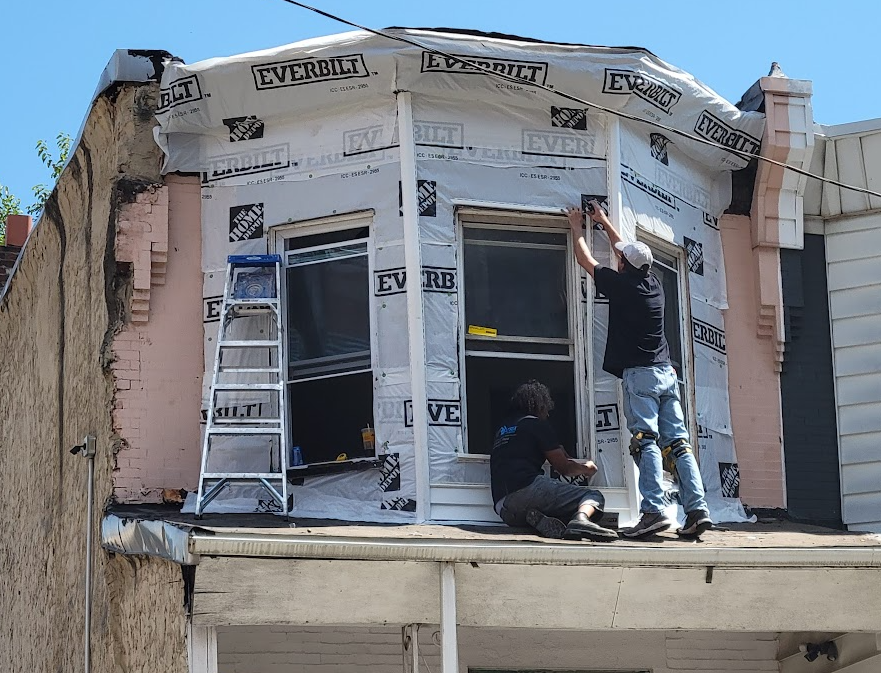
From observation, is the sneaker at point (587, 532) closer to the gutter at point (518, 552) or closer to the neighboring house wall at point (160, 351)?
the gutter at point (518, 552)

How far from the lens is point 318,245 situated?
34.6ft

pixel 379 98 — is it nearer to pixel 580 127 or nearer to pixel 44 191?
pixel 580 127

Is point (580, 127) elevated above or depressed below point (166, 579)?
above

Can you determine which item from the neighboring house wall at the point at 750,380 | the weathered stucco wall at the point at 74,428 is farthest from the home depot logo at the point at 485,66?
the neighboring house wall at the point at 750,380

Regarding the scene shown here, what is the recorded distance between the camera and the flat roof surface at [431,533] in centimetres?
865

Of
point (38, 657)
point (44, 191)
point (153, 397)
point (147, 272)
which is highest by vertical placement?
point (44, 191)

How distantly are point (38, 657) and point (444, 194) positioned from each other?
472 centimetres

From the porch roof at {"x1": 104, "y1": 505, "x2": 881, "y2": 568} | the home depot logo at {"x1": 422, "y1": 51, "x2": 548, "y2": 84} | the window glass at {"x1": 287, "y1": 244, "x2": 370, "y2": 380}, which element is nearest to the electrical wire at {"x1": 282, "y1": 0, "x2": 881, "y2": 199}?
the home depot logo at {"x1": 422, "y1": 51, "x2": 548, "y2": 84}

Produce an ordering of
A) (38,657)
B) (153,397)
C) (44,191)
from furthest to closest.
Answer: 1. (44,191)
2. (38,657)
3. (153,397)

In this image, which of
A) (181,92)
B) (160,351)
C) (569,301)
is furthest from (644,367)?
(181,92)

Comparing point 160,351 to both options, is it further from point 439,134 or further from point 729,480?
point 729,480

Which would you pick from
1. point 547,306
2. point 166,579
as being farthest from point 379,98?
point 166,579

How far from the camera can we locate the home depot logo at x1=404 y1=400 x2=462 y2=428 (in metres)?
9.84

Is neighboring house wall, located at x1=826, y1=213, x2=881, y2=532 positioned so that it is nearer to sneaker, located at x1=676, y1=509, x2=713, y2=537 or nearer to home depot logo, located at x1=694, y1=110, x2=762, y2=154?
home depot logo, located at x1=694, y1=110, x2=762, y2=154
